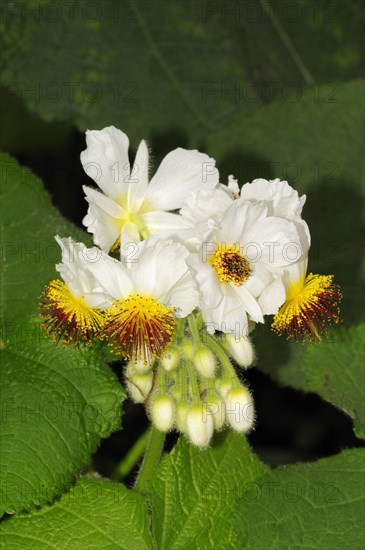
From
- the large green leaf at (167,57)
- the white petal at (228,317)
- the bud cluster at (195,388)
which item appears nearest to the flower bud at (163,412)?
the bud cluster at (195,388)

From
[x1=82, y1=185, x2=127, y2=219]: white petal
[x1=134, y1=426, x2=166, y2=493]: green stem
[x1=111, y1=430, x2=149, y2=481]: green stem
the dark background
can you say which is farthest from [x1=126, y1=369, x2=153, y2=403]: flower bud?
the dark background

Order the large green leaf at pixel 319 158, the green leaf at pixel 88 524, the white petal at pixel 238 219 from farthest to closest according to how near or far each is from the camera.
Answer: the large green leaf at pixel 319 158 → the green leaf at pixel 88 524 → the white petal at pixel 238 219

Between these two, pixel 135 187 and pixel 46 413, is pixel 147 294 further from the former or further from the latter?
pixel 46 413

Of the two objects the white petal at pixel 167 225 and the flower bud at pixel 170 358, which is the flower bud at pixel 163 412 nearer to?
the flower bud at pixel 170 358

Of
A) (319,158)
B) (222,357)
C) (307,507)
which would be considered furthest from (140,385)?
(319,158)

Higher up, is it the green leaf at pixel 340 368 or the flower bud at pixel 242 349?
the flower bud at pixel 242 349

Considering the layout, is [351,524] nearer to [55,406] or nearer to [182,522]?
[182,522]

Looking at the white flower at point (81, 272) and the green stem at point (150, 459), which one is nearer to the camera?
the white flower at point (81, 272)
